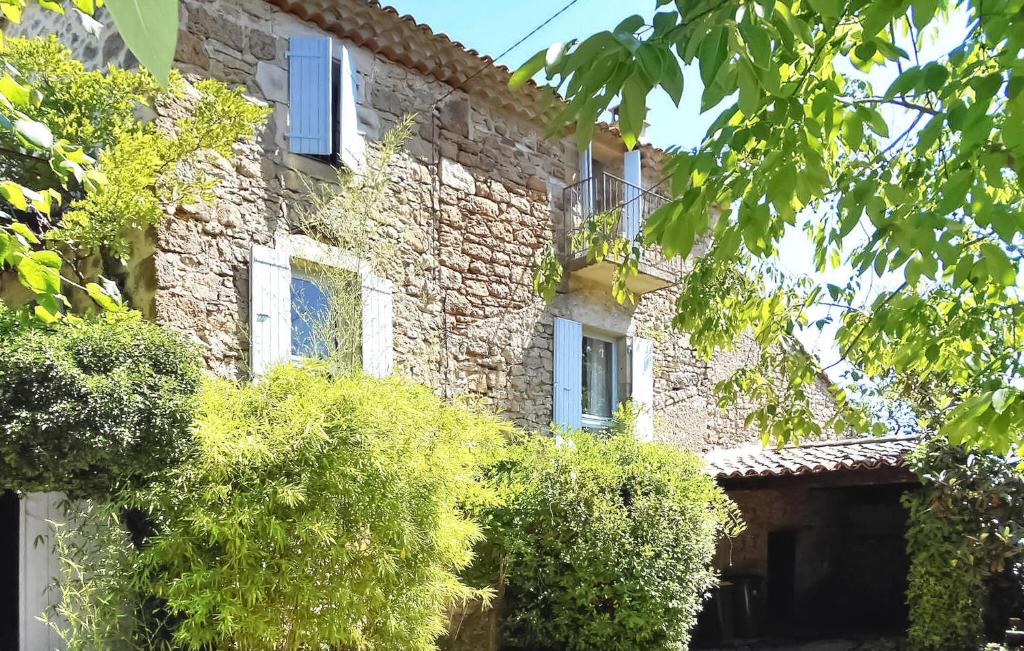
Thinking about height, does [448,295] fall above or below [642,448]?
above

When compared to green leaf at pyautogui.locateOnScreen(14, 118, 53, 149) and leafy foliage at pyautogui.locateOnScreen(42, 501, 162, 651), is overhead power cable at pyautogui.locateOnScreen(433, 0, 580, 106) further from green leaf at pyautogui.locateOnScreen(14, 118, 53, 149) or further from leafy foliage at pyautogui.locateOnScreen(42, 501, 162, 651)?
green leaf at pyautogui.locateOnScreen(14, 118, 53, 149)

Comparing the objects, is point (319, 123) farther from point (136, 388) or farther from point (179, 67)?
point (136, 388)

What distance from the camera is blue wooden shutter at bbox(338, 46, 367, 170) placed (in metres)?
6.44

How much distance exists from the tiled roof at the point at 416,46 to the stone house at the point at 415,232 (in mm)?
16

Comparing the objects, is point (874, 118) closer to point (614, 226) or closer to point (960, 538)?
Result: point (614, 226)

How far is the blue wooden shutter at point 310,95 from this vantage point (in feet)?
20.6

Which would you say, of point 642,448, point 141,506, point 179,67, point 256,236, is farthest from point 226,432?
point 642,448

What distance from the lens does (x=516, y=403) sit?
305 inches

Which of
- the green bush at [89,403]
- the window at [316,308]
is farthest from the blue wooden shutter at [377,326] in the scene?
the green bush at [89,403]

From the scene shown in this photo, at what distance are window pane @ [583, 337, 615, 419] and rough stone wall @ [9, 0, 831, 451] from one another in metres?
0.28

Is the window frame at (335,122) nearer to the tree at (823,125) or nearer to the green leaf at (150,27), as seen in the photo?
the tree at (823,125)

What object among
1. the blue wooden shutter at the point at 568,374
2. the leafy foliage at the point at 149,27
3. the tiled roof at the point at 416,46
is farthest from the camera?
the blue wooden shutter at the point at 568,374

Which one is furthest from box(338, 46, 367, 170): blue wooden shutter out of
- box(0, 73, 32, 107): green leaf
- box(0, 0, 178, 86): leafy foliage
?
box(0, 0, 178, 86): leafy foliage

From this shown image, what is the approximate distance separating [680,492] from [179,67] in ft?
16.7
